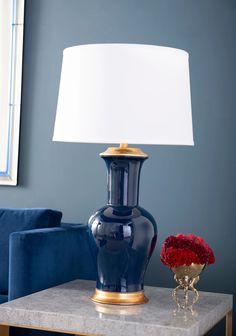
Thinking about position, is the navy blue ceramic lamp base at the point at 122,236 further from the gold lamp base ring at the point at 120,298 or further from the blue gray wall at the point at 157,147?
the blue gray wall at the point at 157,147

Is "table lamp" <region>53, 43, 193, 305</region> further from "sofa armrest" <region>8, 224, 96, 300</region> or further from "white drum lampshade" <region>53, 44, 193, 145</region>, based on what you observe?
"sofa armrest" <region>8, 224, 96, 300</region>

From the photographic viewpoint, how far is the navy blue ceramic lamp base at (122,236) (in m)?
2.26

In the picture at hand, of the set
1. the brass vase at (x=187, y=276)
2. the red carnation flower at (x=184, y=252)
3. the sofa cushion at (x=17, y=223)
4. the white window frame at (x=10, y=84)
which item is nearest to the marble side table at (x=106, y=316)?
the brass vase at (x=187, y=276)

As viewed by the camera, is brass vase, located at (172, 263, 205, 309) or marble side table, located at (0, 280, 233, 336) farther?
brass vase, located at (172, 263, 205, 309)

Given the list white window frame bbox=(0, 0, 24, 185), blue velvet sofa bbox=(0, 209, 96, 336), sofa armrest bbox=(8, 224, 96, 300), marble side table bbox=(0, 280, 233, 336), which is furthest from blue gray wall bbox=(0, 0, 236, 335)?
marble side table bbox=(0, 280, 233, 336)

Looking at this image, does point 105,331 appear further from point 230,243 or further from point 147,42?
point 147,42

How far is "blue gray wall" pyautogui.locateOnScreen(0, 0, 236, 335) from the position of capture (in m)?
3.23

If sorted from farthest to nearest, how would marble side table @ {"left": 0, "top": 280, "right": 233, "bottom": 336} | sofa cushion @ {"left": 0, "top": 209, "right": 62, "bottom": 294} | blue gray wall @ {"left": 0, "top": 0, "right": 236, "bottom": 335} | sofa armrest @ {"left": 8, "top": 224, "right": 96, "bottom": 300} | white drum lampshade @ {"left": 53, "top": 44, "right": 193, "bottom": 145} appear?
blue gray wall @ {"left": 0, "top": 0, "right": 236, "bottom": 335}
sofa cushion @ {"left": 0, "top": 209, "right": 62, "bottom": 294}
sofa armrest @ {"left": 8, "top": 224, "right": 96, "bottom": 300}
white drum lampshade @ {"left": 53, "top": 44, "right": 193, "bottom": 145}
marble side table @ {"left": 0, "top": 280, "right": 233, "bottom": 336}

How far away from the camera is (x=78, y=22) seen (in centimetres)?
350

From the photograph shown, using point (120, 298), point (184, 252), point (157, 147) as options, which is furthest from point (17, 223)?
point (184, 252)

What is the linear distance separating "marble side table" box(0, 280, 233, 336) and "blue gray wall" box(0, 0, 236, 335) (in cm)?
87

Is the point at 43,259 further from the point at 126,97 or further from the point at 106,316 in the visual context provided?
the point at 126,97

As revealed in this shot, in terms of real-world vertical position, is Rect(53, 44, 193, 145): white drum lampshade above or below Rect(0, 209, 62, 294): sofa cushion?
above

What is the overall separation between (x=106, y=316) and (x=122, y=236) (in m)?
0.27
